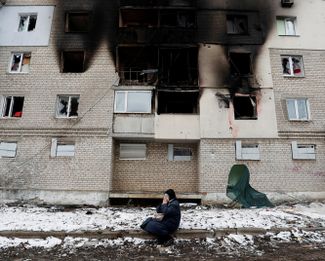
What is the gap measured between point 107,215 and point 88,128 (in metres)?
6.32

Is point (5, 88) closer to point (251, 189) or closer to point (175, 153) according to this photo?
point (175, 153)

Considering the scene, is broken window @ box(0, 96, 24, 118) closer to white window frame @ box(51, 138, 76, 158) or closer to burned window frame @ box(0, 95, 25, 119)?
burned window frame @ box(0, 95, 25, 119)

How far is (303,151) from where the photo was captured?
15.7 metres

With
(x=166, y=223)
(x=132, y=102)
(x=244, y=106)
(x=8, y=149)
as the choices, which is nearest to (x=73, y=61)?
(x=132, y=102)

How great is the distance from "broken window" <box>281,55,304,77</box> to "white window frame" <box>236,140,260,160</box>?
508 centimetres

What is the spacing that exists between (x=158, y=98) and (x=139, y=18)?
588cm

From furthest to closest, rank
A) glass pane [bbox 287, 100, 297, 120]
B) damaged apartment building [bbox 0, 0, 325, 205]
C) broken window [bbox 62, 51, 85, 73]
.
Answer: broken window [bbox 62, 51, 85, 73] < glass pane [bbox 287, 100, 297, 120] < damaged apartment building [bbox 0, 0, 325, 205]

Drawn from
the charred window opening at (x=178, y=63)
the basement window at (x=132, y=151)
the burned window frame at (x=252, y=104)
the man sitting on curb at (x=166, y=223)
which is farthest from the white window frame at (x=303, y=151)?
the man sitting on curb at (x=166, y=223)

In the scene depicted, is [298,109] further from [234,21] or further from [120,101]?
[120,101]

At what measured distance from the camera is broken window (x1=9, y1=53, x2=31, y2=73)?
1753 cm

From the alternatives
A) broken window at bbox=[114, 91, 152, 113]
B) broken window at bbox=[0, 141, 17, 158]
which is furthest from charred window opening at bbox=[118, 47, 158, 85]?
broken window at bbox=[0, 141, 17, 158]

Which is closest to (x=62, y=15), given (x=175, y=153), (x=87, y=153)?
(x=87, y=153)

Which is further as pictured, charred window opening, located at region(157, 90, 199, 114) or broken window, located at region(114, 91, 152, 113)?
charred window opening, located at region(157, 90, 199, 114)

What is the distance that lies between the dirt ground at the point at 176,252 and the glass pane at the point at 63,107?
32.8 ft
